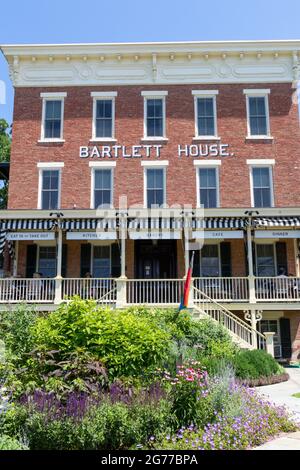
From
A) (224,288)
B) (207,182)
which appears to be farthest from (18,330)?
(207,182)

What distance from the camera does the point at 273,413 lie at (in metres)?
8.12

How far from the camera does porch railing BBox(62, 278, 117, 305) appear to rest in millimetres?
18188

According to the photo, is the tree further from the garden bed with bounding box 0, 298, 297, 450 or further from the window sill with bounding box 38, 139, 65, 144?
the garden bed with bounding box 0, 298, 297, 450

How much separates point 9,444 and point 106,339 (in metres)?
2.42

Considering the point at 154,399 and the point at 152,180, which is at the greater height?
the point at 152,180

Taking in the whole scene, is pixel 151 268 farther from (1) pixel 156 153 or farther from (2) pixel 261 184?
(2) pixel 261 184

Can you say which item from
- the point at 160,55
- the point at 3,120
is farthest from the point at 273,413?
the point at 3,120

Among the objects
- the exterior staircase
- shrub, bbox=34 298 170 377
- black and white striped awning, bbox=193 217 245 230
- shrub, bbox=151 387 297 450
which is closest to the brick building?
black and white striped awning, bbox=193 217 245 230

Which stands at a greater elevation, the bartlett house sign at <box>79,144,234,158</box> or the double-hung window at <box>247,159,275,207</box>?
the bartlett house sign at <box>79,144,234,158</box>

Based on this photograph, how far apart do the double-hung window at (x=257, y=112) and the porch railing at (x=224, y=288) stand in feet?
23.3

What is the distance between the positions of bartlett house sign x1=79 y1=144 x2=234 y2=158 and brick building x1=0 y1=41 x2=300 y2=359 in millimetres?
46
